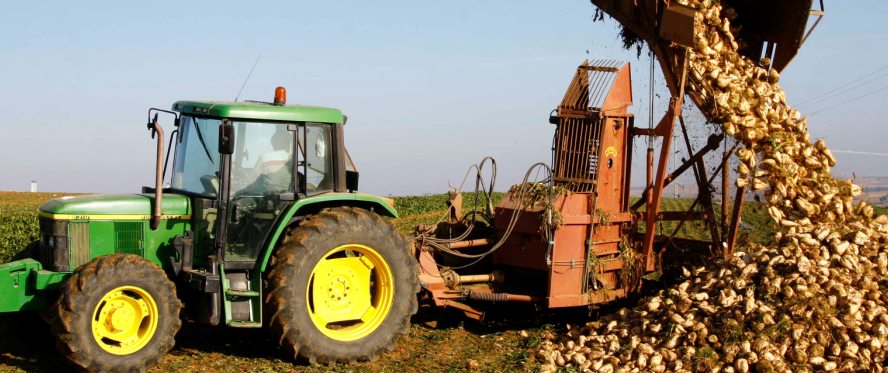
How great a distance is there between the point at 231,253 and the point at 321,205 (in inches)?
34.3

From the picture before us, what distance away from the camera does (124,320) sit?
6.82 m

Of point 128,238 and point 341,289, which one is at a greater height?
point 128,238

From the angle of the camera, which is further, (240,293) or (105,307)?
(240,293)

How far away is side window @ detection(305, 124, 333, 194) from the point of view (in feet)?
25.7

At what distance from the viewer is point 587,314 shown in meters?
9.75

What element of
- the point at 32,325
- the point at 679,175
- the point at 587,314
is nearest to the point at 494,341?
the point at 587,314

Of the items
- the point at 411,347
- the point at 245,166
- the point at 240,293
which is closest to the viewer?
the point at 240,293

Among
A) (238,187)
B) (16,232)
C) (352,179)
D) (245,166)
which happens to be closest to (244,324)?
(238,187)

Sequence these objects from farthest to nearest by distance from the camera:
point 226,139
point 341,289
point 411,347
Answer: point 411,347 → point 341,289 → point 226,139

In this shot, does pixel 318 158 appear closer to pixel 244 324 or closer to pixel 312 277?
pixel 312 277

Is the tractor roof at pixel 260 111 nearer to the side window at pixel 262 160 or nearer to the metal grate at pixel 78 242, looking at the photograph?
the side window at pixel 262 160

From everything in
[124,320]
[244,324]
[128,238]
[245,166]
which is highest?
[245,166]

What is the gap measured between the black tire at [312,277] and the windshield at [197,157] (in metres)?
0.79

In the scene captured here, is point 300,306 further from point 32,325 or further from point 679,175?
point 679,175
